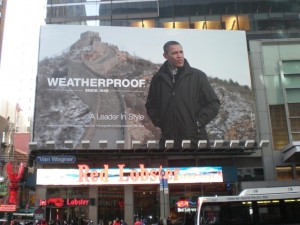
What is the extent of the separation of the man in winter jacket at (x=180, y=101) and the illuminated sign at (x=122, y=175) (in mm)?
2186

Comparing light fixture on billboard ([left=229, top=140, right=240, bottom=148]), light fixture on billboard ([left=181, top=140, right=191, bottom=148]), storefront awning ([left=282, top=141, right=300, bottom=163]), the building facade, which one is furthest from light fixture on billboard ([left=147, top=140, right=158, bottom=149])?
storefront awning ([left=282, top=141, right=300, bottom=163])

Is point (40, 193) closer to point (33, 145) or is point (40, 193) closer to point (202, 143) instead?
point (33, 145)

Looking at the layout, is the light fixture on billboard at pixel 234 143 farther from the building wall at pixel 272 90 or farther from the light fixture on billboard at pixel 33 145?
the light fixture on billboard at pixel 33 145

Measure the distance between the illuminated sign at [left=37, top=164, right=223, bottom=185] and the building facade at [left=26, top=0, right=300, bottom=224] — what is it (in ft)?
1.48

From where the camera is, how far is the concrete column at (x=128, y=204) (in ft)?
105

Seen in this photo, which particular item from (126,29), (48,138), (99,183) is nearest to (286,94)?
(126,29)

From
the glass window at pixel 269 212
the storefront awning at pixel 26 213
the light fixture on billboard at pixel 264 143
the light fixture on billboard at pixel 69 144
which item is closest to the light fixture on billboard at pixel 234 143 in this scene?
the light fixture on billboard at pixel 264 143

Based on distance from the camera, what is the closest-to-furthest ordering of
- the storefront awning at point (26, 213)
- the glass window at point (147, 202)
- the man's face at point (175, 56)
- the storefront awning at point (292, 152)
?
the storefront awning at point (292, 152), the glass window at point (147, 202), the man's face at point (175, 56), the storefront awning at point (26, 213)

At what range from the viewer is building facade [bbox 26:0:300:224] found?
3225cm

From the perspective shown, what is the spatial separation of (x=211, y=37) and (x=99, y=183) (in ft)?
54.2

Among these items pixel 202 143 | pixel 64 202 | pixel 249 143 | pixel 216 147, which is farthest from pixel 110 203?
pixel 249 143

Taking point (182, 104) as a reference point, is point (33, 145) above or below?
below

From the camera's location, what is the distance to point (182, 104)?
33344 millimetres

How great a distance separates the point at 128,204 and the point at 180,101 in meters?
9.39
